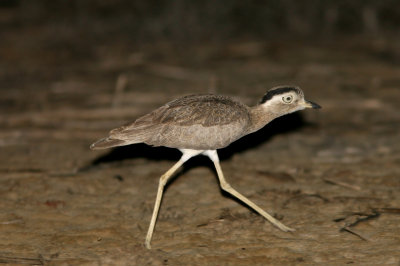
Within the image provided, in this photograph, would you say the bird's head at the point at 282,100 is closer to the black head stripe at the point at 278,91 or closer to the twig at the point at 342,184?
the black head stripe at the point at 278,91

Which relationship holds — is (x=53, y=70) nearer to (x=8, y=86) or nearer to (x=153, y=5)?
(x=8, y=86)

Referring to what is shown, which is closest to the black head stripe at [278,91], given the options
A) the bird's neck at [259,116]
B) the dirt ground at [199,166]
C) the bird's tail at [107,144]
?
the bird's neck at [259,116]

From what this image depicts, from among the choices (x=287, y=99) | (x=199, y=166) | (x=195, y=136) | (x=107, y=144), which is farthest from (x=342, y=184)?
(x=107, y=144)

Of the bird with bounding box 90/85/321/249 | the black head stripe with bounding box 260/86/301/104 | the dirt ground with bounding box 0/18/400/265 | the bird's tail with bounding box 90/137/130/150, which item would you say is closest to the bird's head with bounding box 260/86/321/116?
the black head stripe with bounding box 260/86/301/104

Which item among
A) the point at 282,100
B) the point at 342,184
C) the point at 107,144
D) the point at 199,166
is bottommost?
the point at 342,184

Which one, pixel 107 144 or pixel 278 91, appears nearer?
pixel 107 144

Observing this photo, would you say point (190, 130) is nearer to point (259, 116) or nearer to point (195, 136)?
point (195, 136)

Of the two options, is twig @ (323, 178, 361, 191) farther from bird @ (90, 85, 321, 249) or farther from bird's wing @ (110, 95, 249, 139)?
bird's wing @ (110, 95, 249, 139)
